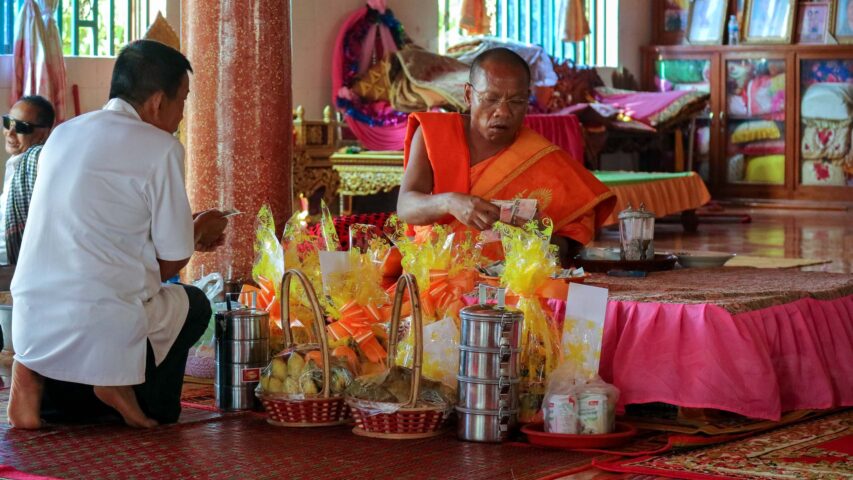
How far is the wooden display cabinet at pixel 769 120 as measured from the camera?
46.0ft

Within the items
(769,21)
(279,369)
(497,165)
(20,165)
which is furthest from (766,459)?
(769,21)

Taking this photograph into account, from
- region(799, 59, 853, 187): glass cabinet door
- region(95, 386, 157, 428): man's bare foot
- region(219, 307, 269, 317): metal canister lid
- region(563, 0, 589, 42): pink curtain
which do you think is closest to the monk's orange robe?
region(219, 307, 269, 317): metal canister lid

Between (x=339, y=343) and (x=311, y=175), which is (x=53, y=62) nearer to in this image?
(x=311, y=175)

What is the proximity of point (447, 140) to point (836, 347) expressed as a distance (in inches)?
61.6

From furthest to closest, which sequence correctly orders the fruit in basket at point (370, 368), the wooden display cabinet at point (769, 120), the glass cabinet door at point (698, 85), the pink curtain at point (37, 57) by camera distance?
the glass cabinet door at point (698, 85), the wooden display cabinet at point (769, 120), the pink curtain at point (37, 57), the fruit in basket at point (370, 368)

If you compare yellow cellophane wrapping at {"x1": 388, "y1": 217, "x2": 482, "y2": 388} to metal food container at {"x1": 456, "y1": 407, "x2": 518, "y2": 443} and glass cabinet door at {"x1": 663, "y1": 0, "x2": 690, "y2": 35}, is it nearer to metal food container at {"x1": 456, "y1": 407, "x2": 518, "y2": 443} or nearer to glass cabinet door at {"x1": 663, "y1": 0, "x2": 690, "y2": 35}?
metal food container at {"x1": 456, "y1": 407, "x2": 518, "y2": 443}

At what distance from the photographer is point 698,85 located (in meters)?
14.7

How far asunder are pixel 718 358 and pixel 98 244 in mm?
1739

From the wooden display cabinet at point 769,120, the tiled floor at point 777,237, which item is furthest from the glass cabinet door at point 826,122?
the tiled floor at point 777,237

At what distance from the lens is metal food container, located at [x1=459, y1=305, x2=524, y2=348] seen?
→ 3.61 m

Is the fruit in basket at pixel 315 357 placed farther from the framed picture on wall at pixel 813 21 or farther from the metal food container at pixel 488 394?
the framed picture on wall at pixel 813 21

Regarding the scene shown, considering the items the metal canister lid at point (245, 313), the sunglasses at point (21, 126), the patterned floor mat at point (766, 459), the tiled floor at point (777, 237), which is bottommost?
the patterned floor mat at point (766, 459)

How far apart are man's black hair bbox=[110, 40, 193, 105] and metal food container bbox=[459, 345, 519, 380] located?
1.17m

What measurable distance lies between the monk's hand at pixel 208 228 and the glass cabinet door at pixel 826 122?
431 inches
